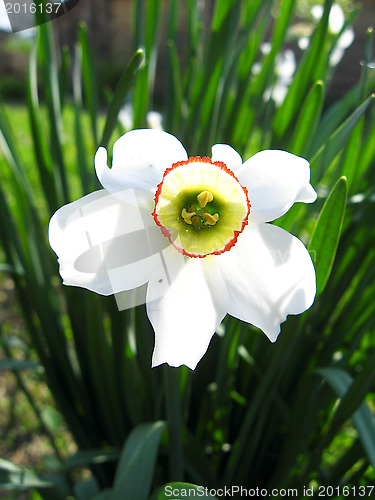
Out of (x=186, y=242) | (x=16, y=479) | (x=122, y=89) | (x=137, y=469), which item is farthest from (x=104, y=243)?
(x=16, y=479)

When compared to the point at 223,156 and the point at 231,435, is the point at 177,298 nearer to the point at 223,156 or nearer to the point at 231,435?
the point at 223,156

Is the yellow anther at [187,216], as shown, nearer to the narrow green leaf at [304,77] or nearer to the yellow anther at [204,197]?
the yellow anther at [204,197]

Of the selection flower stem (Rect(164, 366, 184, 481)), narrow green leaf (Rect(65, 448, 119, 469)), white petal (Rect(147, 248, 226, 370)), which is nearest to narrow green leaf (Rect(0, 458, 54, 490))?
narrow green leaf (Rect(65, 448, 119, 469))

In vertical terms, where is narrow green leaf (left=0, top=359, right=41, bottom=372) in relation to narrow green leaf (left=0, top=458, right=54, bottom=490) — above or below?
above

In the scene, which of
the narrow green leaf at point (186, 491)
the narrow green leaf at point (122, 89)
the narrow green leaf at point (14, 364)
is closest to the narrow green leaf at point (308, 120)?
the narrow green leaf at point (122, 89)

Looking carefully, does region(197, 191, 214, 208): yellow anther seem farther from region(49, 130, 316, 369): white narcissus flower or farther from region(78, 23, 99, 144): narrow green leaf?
region(78, 23, 99, 144): narrow green leaf

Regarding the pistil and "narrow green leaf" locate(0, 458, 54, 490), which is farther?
"narrow green leaf" locate(0, 458, 54, 490)

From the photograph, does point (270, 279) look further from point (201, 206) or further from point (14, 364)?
point (14, 364)
